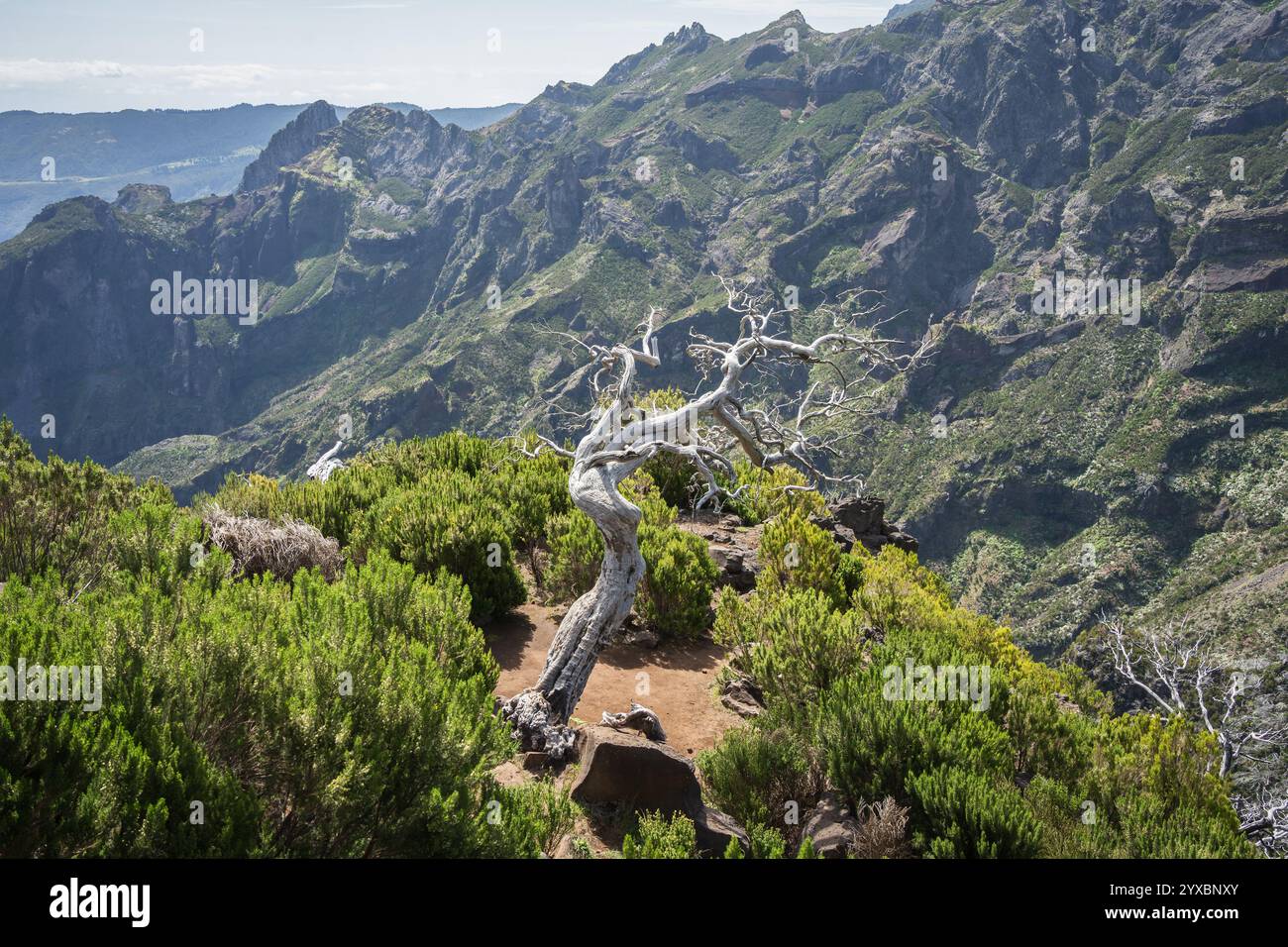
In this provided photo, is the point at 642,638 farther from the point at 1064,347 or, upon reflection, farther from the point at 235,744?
the point at 1064,347

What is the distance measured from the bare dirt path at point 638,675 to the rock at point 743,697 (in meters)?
0.10

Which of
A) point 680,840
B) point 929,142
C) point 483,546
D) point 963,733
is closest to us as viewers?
point 680,840

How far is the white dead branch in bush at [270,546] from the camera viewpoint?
29.5ft

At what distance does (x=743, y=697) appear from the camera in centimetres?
842

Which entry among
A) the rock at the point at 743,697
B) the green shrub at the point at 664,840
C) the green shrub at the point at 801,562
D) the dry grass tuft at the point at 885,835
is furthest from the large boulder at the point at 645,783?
the green shrub at the point at 801,562

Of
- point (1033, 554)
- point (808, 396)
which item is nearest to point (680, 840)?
point (808, 396)

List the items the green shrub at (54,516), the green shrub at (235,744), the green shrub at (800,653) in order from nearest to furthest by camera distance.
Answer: the green shrub at (235,744) < the green shrub at (800,653) < the green shrub at (54,516)

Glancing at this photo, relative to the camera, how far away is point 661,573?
384 inches

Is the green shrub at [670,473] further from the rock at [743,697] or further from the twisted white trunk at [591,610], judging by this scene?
the twisted white trunk at [591,610]

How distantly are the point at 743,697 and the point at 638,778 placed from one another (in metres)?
3.07

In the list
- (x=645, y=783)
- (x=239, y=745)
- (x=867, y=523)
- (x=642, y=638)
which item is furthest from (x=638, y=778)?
(x=867, y=523)

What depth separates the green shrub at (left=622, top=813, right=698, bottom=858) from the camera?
4.56m
